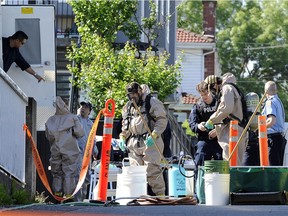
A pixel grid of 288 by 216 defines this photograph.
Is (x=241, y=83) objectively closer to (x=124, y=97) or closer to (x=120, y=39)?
(x=120, y=39)

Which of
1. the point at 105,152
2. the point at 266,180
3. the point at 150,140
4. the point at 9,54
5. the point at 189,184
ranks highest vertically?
the point at 9,54

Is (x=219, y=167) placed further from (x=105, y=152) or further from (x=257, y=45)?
(x=257, y=45)

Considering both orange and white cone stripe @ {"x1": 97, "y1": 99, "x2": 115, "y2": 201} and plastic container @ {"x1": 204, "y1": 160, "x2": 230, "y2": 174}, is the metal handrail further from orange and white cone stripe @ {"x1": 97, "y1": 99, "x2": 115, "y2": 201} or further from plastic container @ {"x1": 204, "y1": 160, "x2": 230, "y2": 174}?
plastic container @ {"x1": 204, "y1": 160, "x2": 230, "y2": 174}

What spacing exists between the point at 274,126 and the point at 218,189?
13.3 feet

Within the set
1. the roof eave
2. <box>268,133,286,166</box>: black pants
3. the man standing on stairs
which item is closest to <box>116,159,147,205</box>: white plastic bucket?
<box>268,133,286,166</box>: black pants

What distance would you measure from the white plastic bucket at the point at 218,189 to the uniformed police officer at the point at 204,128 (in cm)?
301

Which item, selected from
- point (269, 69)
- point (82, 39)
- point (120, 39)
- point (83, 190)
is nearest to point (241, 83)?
point (269, 69)

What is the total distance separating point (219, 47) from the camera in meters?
70.1

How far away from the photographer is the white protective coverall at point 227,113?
50.4 ft

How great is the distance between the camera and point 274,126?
54.5ft

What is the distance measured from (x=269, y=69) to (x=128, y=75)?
4324cm

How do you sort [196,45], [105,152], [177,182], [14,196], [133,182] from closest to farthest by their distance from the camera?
1. [14,196]
2. [133,182]
3. [105,152]
4. [177,182]
5. [196,45]

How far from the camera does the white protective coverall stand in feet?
50.4

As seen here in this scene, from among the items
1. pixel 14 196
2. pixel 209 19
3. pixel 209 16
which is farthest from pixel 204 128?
pixel 209 16
